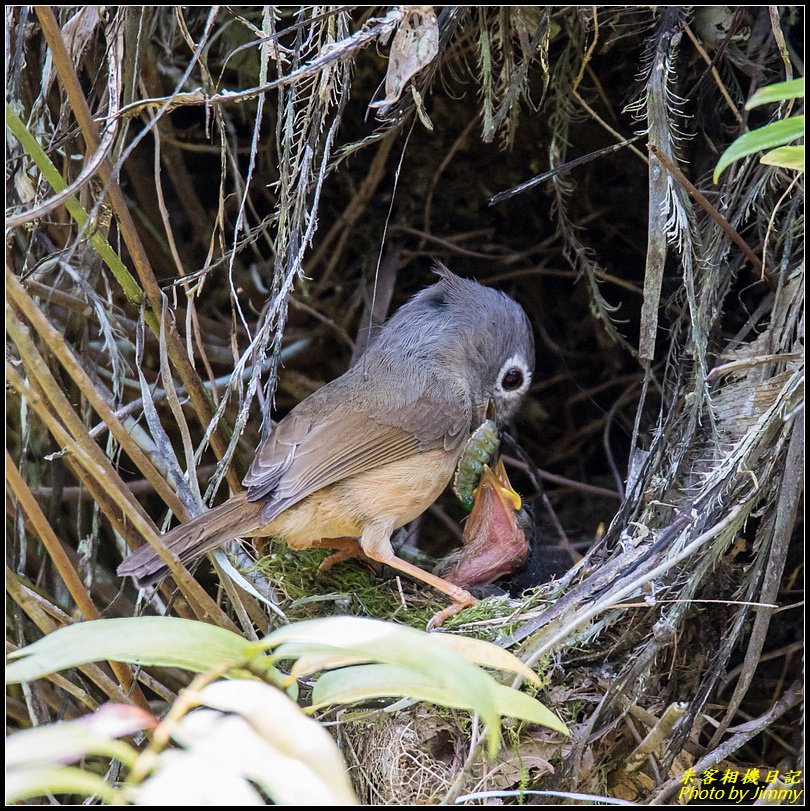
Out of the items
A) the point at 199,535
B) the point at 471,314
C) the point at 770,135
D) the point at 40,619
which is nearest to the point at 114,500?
the point at 40,619

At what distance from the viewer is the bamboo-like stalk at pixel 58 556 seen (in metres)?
2.00

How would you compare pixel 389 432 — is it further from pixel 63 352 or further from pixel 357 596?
pixel 63 352

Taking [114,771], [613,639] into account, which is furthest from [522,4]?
[114,771]

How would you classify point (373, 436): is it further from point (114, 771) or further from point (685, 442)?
point (114, 771)

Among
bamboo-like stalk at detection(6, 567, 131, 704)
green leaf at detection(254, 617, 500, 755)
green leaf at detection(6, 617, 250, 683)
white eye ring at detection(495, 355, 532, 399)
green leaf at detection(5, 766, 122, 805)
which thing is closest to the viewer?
green leaf at detection(5, 766, 122, 805)

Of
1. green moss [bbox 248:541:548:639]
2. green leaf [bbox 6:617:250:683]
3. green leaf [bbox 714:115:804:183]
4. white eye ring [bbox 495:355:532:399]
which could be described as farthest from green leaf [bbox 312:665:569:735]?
white eye ring [bbox 495:355:532:399]

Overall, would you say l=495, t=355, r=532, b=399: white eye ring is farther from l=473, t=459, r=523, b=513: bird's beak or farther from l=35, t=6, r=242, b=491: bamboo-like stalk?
l=35, t=6, r=242, b=491: bamboo-like stalk

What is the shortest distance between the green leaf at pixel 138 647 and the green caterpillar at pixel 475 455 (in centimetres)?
245

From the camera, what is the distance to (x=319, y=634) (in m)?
1.42

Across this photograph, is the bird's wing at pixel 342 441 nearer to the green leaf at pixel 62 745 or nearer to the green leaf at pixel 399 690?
the green leaf at pixel 399 690

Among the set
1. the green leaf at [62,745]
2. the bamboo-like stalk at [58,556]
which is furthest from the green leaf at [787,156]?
the bamboo-like stalk at [58,556]

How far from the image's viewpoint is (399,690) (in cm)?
159

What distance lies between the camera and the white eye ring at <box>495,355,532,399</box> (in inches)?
160

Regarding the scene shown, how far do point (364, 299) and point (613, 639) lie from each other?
2.22 m
